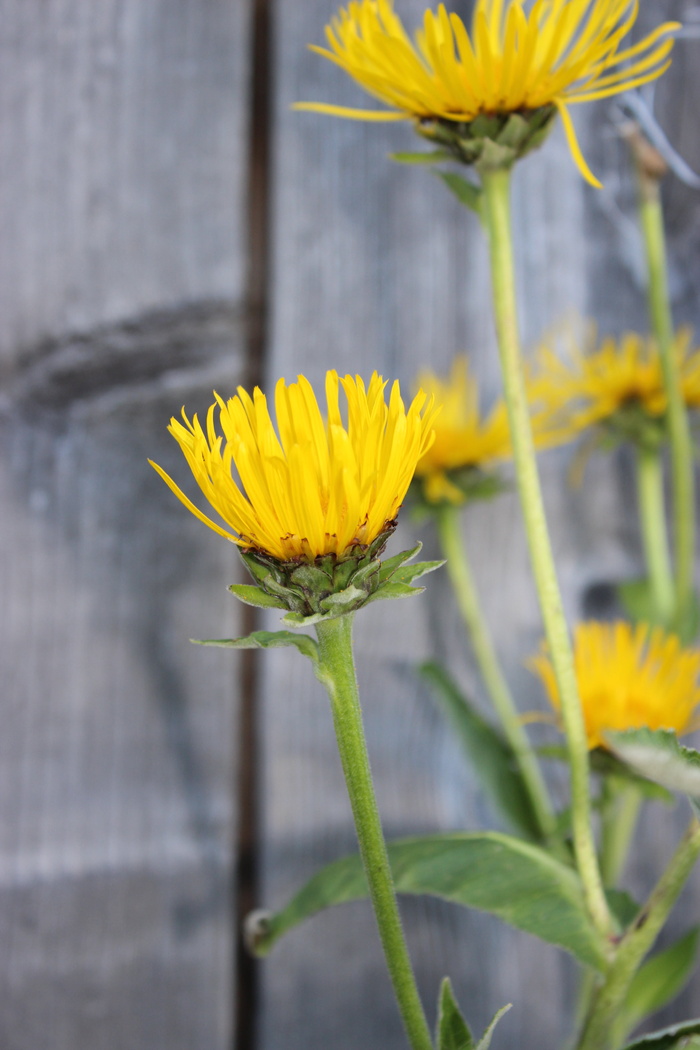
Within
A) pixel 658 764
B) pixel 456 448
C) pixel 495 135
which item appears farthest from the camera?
pixel 456 448

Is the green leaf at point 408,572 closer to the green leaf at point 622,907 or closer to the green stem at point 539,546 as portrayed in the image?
the green stem at point 539,546

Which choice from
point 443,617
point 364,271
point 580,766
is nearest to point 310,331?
point 364,271


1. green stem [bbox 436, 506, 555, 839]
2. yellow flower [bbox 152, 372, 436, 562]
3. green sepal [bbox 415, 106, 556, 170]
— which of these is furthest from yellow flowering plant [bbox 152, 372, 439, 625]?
green stem [bbox 436, 506, 555, 839]

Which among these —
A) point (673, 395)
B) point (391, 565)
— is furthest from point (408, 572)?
point (673, 395)

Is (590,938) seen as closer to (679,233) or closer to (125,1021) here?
(125,1021)

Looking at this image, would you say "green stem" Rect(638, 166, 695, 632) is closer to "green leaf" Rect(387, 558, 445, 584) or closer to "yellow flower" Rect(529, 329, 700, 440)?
"yellow flower" Rect(529, 329, 700, 440)

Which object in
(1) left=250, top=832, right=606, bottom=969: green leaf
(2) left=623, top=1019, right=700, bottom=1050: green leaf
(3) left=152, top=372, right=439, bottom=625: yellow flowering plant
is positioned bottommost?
(2) left=623, top=1019, right=700, bottom=1050: green leaf

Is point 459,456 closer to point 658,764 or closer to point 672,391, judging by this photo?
point 672,391
